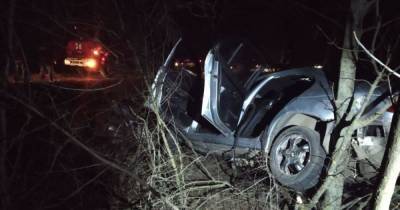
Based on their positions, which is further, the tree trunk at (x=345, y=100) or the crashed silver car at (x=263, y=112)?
the crashed silver car at (x=263, y=112)

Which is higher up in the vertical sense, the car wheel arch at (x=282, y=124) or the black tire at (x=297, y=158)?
the car wheel arch at (x=282, y=124)

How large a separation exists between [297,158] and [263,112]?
0.93 meters

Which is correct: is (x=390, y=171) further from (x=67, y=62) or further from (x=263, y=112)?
(x=67, y=62)

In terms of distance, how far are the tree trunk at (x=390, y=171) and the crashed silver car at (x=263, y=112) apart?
1.43m

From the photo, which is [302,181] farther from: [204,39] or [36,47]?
[36,47]

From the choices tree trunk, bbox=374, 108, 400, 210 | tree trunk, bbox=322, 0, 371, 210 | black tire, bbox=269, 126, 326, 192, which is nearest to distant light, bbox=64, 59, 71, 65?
black tire, bbox=269, 126, 326, 192

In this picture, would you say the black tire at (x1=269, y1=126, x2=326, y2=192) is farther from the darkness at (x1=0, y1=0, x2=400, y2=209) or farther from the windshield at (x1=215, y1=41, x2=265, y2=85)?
the windshield at (x1=215, y1=41, x2=265, y2=85)

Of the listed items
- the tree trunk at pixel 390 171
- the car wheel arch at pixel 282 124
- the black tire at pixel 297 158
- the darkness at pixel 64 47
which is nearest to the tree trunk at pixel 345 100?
the darkness at pixel 64 47

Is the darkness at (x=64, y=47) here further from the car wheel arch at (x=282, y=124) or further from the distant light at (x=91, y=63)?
the distant light at (x=91, y=63)

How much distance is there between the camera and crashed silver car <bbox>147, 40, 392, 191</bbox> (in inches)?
177

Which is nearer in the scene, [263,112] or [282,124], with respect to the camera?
[282,124]

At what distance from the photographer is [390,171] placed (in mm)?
2391

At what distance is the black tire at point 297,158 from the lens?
4543mm

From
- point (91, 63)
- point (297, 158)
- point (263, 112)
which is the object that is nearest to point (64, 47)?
point (263, 112)
